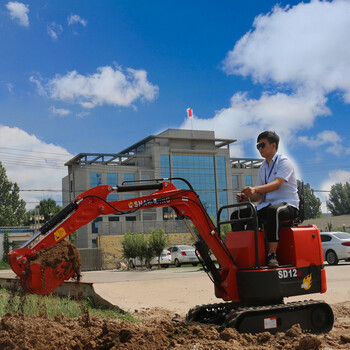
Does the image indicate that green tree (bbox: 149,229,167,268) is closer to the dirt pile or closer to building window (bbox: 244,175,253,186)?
the dirt pile

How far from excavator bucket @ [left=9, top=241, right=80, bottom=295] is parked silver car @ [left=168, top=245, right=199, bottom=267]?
25.2 meters

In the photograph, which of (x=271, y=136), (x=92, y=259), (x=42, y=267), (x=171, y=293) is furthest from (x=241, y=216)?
(x=92, y=259)

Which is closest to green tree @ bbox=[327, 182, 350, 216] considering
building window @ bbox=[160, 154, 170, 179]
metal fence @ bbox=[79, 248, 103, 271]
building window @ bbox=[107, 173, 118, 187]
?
building window @ bbox=[160, 154, 170, 179]

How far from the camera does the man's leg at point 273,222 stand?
20.4 feet

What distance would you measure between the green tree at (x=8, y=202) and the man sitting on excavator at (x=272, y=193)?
55837 millimetres

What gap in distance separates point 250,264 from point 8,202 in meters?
57.0

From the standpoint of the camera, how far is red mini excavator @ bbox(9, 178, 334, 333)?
595cm

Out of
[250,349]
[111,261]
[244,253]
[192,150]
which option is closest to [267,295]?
[244,253]

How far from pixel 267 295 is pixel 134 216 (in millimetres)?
74599

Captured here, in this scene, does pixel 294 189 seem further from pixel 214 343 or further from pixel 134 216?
pixel 134 216

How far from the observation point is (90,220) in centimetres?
556

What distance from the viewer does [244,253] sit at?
20.7ft

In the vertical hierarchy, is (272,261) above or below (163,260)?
above

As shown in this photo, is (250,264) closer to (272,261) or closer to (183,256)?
(272,261)
